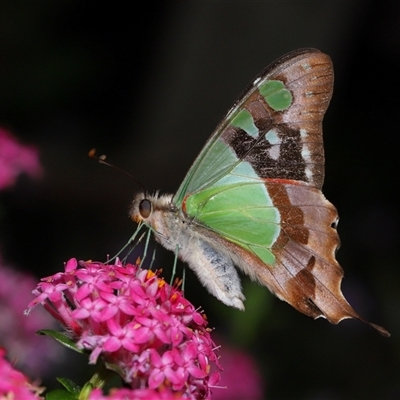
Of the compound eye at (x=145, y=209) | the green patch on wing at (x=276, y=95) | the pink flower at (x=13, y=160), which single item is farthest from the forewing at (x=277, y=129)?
the pink flower at (x=13, y=160)

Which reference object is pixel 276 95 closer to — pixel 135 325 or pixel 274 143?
pixel 274 143

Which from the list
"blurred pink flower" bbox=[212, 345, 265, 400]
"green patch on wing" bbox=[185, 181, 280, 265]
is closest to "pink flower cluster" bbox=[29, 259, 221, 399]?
"green patch on wing" bbox=[185, 181, 280, 265]

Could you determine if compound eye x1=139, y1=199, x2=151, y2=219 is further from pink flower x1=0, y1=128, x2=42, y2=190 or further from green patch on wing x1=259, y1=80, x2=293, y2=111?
pink flower x1=0, y1=128, x2=42, y2=190

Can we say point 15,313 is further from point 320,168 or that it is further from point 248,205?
point 320,168

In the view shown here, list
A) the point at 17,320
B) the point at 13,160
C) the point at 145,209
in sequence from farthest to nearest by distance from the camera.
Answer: the point at 13,160 < the point at 17,320 < the point at 145,209

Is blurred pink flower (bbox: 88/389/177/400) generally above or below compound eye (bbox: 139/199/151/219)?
below

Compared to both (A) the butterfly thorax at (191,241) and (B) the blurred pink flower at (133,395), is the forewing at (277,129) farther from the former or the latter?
(B) the blurred pink flower at (133,395)

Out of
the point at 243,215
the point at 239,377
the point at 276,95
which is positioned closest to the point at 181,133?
the point at 239,377
